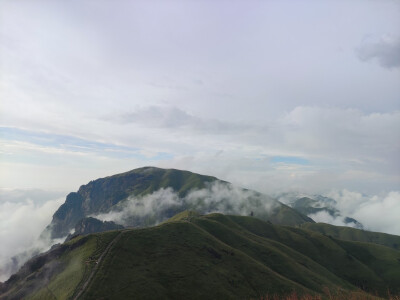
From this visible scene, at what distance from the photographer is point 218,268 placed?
172 meters

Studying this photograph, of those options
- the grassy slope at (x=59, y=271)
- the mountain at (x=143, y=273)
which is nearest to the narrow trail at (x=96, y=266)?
the mountain at (x=143, y=273)

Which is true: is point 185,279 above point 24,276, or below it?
above

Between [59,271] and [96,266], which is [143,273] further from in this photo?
[59,271]

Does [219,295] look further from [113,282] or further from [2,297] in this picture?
[2,297]

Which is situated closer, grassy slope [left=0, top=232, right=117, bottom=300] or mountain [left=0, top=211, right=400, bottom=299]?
mountain [left=0, top=211, right=400, bottom=299]

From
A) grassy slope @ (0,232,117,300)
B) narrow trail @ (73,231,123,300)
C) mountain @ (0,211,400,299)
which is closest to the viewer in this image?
narrow trail @ (73,231,123,300)

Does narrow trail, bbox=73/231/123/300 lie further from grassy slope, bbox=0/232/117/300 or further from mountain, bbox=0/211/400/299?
grassy slope, bbox=0/232/117/300

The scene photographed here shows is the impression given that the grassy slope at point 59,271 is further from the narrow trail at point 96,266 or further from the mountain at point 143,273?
the narrow trail at point 96,266

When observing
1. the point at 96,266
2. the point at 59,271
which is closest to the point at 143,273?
the point at 96,266

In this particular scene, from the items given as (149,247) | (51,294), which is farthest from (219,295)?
(51,294)

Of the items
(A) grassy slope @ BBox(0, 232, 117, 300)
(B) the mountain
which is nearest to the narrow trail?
(B) the mountain

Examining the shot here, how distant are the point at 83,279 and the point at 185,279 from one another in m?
53.9

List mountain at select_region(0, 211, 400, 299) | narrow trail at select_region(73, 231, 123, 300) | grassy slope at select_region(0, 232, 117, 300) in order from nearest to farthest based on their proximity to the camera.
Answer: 1. narrow trail at select_region(73, 231, 123, 300)
2. mountain at select_region(0, 211, 400, 299)
3. grassy slope at select_region(0, 232, 117, 300)

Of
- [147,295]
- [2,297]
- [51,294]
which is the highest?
[147,295]
